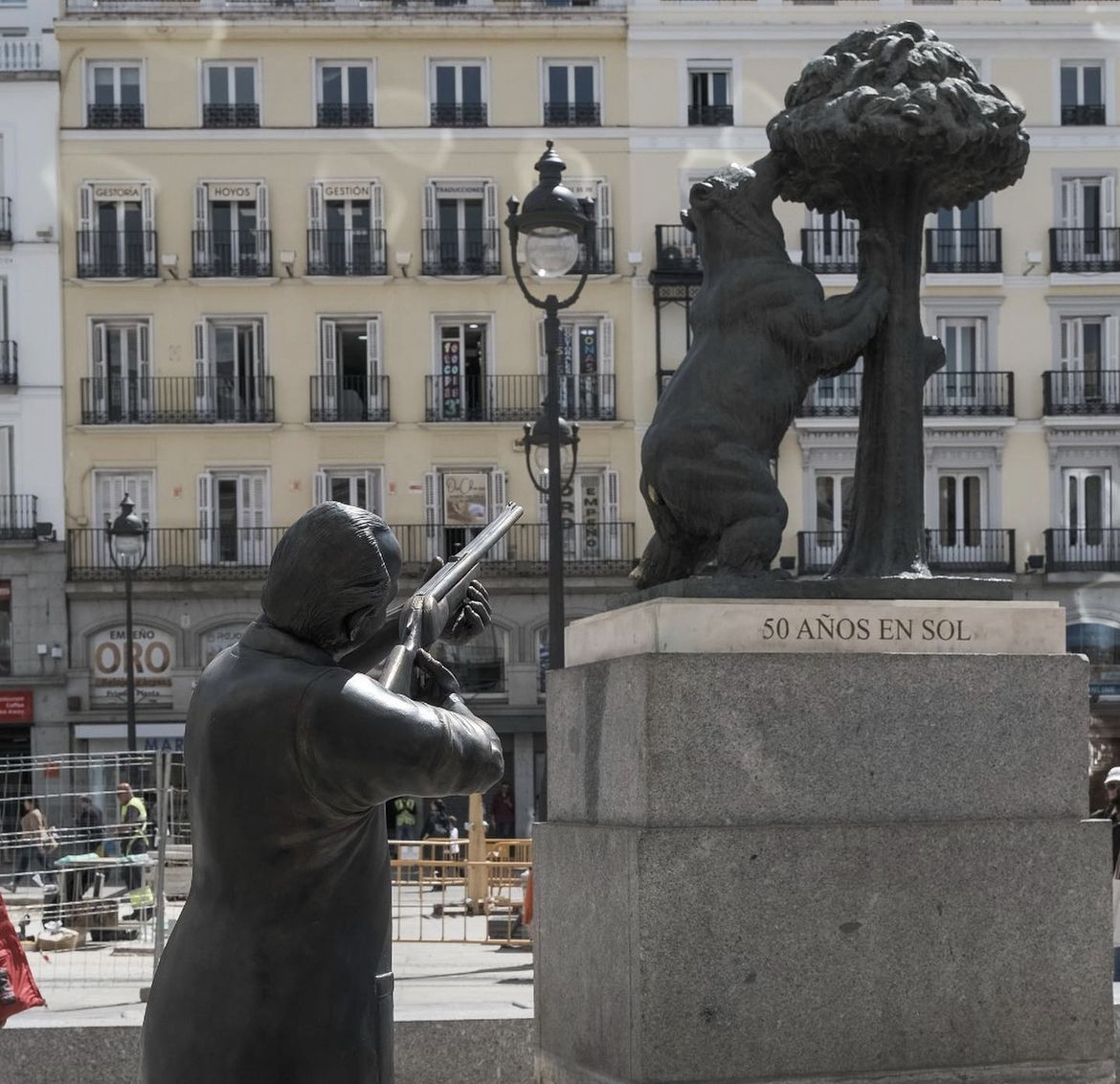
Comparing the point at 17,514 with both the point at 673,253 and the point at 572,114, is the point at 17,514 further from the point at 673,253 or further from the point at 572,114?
the point at 673,253

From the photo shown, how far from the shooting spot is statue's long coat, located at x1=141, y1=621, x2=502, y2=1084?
3.98 metres

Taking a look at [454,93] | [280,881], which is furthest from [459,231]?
[280,881]

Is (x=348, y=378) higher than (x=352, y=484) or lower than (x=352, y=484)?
higher

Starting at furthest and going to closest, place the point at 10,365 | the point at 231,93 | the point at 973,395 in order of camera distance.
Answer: the point at 231,93 < the point at 973,395 < the point at 10,365

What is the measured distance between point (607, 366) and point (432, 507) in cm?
446

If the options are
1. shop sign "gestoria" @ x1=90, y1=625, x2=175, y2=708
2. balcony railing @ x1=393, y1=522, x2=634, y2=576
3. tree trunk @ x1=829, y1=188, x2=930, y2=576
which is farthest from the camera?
balcony railing @ x1=393, y1=522, x2=634, y2=576

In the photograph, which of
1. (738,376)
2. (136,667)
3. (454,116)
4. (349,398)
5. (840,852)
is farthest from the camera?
(454,116)

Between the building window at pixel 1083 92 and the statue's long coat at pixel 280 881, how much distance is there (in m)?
41.6

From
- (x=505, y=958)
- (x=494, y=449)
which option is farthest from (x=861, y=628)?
(x=494, y=449)

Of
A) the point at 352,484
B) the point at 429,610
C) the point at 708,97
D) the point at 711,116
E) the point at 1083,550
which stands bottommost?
the point at 1083,550

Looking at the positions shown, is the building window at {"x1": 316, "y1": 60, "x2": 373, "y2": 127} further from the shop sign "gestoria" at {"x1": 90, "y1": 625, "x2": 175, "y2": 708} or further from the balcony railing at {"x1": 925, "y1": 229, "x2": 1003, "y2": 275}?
the balcony railing at {"x1": 925, "y1": 229, "x2": 1003, "y2": 275}

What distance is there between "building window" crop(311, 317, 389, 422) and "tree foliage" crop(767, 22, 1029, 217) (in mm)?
35720


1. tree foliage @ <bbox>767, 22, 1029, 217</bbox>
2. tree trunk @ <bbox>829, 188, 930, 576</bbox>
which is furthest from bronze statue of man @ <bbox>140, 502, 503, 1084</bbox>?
tree foliage @ <bbox>767, 22, 1029, 217</bbox>

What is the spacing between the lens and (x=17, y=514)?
41.9 metres
